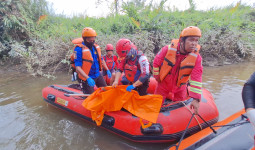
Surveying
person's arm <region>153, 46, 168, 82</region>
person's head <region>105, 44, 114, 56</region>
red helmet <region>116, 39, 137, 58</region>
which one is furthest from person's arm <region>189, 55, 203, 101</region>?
person's head <region>105, 44, 114, 56</region>

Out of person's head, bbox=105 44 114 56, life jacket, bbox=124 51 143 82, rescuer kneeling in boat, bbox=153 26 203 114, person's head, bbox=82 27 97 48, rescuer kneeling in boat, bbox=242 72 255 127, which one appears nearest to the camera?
rescuer kneeling in boat, bbox=242 72 255 127

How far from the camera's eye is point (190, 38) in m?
1.88

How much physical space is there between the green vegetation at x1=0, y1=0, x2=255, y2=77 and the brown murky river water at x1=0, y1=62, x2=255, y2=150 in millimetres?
1914

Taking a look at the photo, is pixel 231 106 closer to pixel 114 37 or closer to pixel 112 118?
pixel 112 118

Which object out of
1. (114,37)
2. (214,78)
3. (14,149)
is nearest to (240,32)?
(214,78)

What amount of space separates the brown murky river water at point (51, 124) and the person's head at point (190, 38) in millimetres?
1549

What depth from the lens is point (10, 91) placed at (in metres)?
4.66

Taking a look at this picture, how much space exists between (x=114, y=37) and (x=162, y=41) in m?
2.13

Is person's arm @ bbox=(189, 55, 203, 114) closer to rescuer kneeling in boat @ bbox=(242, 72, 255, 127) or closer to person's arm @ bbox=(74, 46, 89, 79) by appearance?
rescuer kneeling in boat @ bbox=(242, 72, 255, 127)

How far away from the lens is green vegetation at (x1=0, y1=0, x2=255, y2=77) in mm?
6457

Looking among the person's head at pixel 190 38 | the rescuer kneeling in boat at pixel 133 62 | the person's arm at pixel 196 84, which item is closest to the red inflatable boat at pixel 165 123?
the person's arm at pixel 196 84

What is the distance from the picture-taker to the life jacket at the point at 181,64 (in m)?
2.05

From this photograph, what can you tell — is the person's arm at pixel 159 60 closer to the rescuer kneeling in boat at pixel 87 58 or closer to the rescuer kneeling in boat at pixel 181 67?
the rescuer kneeling in boat at pixel 181 67

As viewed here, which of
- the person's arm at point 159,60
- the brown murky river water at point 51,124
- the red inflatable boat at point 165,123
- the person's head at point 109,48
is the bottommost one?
the brown murky river water at point 51,124
